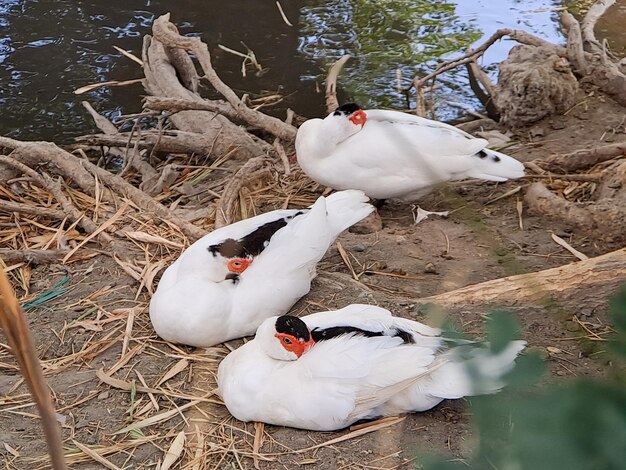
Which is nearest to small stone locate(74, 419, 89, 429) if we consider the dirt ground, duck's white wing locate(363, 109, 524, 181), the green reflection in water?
the dirt ground

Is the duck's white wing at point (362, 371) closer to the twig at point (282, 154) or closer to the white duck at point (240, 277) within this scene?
the white duck at point (240, 277)

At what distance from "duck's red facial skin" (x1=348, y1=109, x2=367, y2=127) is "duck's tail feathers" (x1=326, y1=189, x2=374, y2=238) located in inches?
21.3

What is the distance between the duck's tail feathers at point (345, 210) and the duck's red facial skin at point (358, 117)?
0.54 metres

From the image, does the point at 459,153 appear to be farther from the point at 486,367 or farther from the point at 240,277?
the point at 486,367

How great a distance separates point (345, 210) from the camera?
11.3 feet

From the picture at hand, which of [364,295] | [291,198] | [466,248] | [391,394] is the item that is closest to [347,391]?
[391,394]

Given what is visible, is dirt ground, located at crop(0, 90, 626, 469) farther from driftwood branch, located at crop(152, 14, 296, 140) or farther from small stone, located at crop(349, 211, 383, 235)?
driftwood branch, located at crop(152, 14, 296, 140)

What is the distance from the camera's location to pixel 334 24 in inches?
268

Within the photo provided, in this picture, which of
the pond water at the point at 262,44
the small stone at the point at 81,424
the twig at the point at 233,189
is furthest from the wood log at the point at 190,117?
the small stone at the point at 81,424

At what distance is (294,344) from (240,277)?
61 centimetres

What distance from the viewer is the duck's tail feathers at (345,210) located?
3383 mm

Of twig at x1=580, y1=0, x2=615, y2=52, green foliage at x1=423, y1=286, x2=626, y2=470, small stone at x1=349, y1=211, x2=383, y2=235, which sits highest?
green foliage at x1=423, y1=286, x2=626, y2=470

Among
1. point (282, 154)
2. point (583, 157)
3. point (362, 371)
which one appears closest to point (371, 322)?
point (362, 371)

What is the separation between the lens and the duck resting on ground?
3852mm
